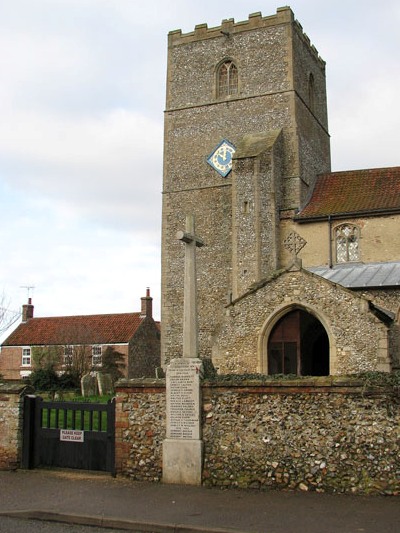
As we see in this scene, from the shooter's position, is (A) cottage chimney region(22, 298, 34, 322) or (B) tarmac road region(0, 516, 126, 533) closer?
(B) tarmac road region(0, 516, 126, 533)

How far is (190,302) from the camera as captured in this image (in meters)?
10.4

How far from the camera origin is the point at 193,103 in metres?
30.8

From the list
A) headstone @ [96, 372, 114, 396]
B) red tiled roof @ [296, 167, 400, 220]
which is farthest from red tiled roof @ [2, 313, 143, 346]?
red tiled roof @ [296, 167, 400, 220]

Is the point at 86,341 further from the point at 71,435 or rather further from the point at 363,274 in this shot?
the point at 71,435

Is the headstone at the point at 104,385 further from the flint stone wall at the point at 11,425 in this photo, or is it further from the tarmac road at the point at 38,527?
the tarmac road at the point at 38,527

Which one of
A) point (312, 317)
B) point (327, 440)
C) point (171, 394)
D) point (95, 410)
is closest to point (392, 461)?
point (327, 440)

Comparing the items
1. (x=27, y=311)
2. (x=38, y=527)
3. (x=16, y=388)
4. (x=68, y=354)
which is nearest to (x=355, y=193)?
(x=16, y=388)

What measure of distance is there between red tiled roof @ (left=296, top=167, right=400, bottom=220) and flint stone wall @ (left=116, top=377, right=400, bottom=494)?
58.9 feet

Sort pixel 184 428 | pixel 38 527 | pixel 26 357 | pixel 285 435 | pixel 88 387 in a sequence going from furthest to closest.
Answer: pixel 26 357
pixel 88 387
pixel 184 428
pixel 285 435
pixel 38 527

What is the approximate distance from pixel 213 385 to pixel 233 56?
24117 mm

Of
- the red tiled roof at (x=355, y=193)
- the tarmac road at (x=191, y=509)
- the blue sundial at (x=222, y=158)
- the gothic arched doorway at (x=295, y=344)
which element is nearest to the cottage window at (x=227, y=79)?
the blue sundial at (x=222, y=158)

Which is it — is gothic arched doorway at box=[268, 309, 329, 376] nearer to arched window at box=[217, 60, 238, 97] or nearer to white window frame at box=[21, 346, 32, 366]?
arched window at box=[217, 60, 238, 97]

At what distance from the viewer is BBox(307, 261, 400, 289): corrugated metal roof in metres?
21.1

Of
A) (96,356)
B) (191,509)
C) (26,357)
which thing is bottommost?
(191,509)
